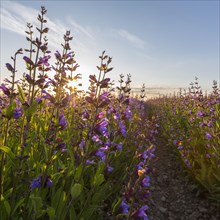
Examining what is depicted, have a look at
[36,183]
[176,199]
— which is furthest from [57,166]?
[176,199]

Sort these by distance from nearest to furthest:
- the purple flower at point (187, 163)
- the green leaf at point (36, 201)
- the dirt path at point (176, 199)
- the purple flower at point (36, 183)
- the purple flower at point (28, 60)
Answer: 1. the green leaf at point (36, 201)
2. the purple flower at point (36, 183)
3. the purple flower at point (28, 60)
4. the dirt path at point (176, 199)
5. the purple flower at point (187, 163)

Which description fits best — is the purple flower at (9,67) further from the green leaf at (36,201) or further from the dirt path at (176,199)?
the dirt path at (176,199)

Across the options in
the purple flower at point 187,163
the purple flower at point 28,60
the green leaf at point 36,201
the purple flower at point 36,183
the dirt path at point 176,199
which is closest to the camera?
the green leaf at point 36,201

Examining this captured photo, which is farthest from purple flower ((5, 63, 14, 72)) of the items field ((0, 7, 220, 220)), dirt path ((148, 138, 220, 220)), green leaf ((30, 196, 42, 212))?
dirt path ((148, 138, 220, 220))

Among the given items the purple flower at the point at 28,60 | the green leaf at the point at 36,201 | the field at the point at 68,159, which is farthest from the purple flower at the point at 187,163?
the green leaf at the point at 36,201

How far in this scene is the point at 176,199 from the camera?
5.03 meters

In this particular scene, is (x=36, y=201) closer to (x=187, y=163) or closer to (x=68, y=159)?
(x=68, y=159)

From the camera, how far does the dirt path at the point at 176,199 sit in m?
4.40

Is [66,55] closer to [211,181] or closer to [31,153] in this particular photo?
[31,153]

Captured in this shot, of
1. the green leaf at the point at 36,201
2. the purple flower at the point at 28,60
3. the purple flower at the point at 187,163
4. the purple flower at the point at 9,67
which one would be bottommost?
the purple flower at the point at 187,163

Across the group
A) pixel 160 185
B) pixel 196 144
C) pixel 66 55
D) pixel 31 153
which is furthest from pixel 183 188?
pixel 66 55

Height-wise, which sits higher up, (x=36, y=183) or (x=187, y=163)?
(x=36, y=183)

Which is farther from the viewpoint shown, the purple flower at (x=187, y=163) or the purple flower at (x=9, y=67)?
the purple flower at (x=187, y=163)

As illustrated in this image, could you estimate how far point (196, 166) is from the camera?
5.91 m
